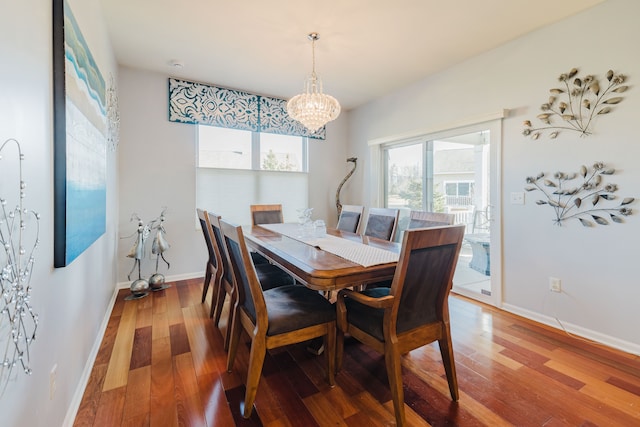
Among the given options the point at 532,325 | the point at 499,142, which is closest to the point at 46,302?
the point at 532,325

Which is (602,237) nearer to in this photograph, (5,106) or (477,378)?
(477,378)

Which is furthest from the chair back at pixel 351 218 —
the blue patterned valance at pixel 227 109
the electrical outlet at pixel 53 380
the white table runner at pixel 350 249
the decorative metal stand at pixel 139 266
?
the electrical outlet at pixel 53 380

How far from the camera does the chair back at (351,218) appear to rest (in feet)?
10.8

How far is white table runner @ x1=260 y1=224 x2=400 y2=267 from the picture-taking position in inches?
69.1

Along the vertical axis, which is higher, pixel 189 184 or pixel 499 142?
pixel 499 142

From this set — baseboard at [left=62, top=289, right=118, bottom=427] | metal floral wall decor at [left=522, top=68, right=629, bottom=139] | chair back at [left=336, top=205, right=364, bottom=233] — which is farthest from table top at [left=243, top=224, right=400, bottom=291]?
metal floral wall decor at [left=522, top=68, right=629, bottom=139]

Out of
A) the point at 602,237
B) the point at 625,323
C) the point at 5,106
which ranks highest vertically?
the point at 5,106

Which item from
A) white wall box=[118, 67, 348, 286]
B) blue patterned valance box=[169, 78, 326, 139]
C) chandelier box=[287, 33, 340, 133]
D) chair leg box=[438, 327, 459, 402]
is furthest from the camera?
blue patterned valance box=[169, 78, 326, 139]

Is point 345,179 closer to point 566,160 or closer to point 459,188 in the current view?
point 459,188

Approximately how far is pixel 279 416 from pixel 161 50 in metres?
3.48

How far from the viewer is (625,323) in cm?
220

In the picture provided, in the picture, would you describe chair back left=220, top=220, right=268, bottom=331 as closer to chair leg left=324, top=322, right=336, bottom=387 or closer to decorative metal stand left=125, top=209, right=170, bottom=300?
chair leg left=324, top=322, right=336, bottom=387

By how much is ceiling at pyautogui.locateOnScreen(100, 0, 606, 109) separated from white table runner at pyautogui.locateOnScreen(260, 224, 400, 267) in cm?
186

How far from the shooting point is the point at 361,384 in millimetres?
1752
